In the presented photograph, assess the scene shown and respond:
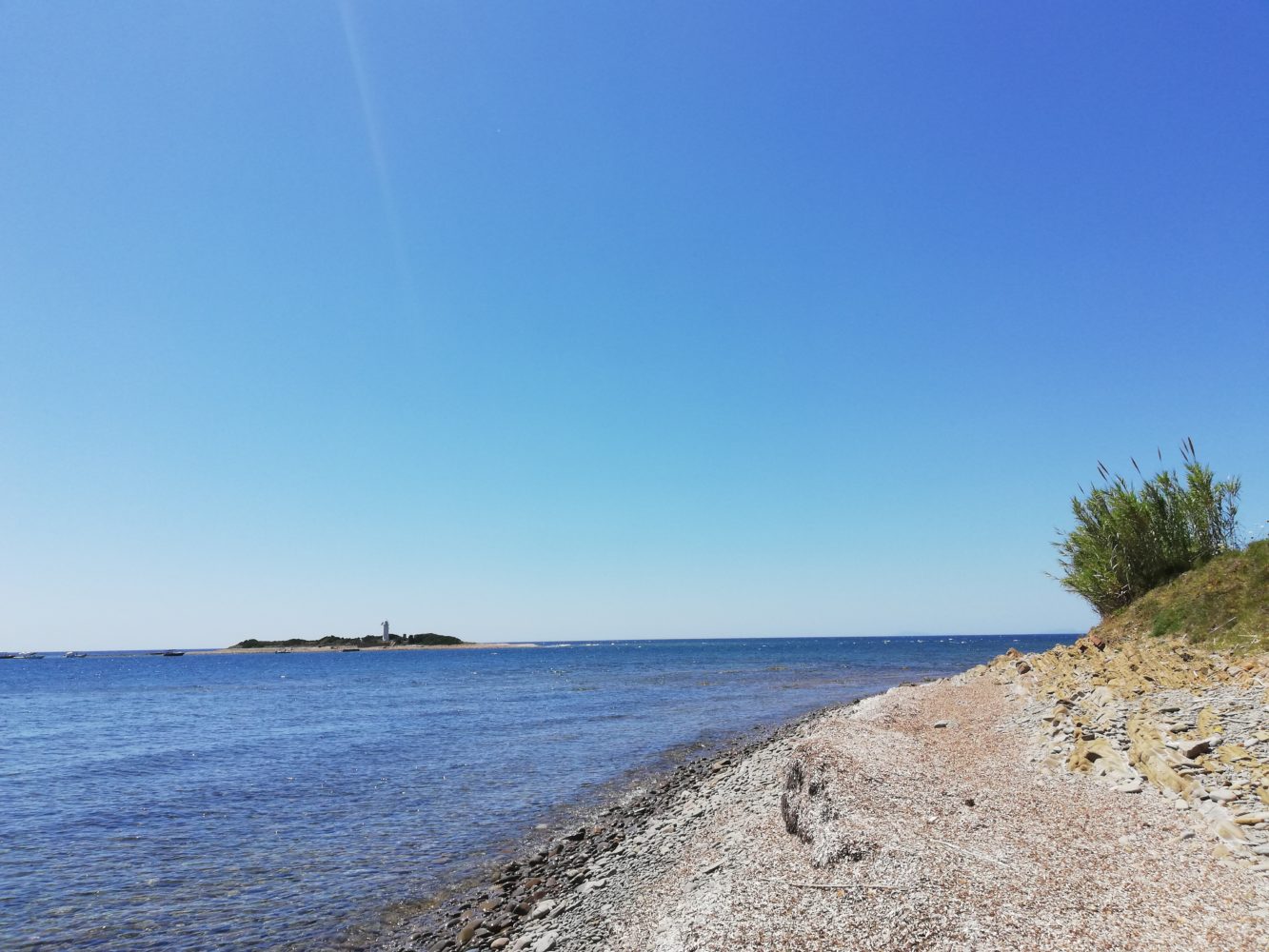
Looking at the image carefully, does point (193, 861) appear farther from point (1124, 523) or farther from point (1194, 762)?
point (1124, 523)

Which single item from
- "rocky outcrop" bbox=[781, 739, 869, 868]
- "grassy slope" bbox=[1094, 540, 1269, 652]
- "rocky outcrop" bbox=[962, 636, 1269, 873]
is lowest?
"rocky outcrop" bbox=[781, 739, 869, 868]

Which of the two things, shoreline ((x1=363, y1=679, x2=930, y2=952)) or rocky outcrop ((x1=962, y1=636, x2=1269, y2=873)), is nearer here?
rocky outcrop ((x1=962, y1=636, x2=1269, y2=873))

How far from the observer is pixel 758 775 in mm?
17219

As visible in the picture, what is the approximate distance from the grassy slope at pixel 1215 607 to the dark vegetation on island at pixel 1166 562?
0.05 m

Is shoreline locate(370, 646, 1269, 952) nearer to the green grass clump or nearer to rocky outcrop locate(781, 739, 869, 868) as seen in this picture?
rocky outcrop locate(781, 739, 869, 868)

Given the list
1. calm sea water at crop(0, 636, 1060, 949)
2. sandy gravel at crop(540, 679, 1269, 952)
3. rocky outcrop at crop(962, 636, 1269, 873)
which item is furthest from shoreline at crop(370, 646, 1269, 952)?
calm sea water at crop(0, 636, 1060, 949)

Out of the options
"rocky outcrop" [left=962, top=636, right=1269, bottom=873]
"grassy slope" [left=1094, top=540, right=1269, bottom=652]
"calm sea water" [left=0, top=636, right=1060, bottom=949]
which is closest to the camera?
"rocky outcrop" [left=962, top=636, right=1269, bottom=873]

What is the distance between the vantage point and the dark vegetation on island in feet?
75.5

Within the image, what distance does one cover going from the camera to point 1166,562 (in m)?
29.1

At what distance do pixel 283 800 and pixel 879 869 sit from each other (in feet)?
64.0

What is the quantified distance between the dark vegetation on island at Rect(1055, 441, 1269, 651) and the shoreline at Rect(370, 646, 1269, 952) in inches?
475

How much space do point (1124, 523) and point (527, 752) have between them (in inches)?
1090

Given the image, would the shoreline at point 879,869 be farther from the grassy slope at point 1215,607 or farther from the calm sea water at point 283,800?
the grassy slope at point 1215,607

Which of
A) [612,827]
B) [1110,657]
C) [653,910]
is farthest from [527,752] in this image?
[1110,657]
